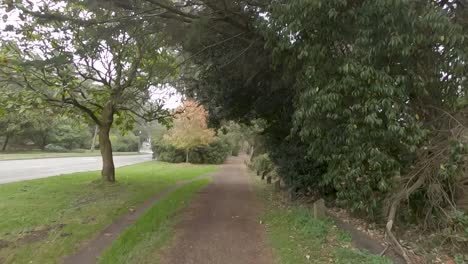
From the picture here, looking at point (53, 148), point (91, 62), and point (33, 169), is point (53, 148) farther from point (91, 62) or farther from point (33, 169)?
point (91, 62)

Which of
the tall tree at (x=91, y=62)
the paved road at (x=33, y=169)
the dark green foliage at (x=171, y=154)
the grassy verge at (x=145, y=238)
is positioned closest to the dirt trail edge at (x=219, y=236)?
the grassy verge at (x=145, y=238)

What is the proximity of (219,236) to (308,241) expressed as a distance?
6.16 ft

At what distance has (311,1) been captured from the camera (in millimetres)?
5637

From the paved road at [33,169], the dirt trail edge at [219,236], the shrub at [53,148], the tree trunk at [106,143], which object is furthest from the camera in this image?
the shrub at [53,148]

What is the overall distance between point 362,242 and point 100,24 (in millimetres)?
7570

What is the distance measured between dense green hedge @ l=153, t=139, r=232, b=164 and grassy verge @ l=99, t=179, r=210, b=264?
26.3 meters

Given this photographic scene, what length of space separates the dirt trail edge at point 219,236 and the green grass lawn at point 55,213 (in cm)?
198

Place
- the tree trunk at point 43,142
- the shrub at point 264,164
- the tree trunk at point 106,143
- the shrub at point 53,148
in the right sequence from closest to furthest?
the tree trunk at point 106,143 < the shrub at point 264,164 < the tree trunk at point 43,142 < the shrub at point 53,148

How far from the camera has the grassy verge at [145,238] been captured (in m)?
6.33

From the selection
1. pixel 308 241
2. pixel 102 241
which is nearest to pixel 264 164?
pixel 308 241

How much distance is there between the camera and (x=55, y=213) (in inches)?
393

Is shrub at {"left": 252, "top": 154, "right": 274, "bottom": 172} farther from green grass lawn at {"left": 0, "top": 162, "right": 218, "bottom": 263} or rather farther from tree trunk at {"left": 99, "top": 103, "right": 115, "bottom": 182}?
tree trunk at {"left": 99, "top": 103, "right": 115, "bottom": 182}

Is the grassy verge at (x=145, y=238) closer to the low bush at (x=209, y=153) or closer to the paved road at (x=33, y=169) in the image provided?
the paved road at (x=33, y=169)

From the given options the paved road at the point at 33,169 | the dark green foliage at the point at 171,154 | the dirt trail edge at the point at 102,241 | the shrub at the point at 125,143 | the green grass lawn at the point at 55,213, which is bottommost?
the dirt trail edge at the point at 102,241
